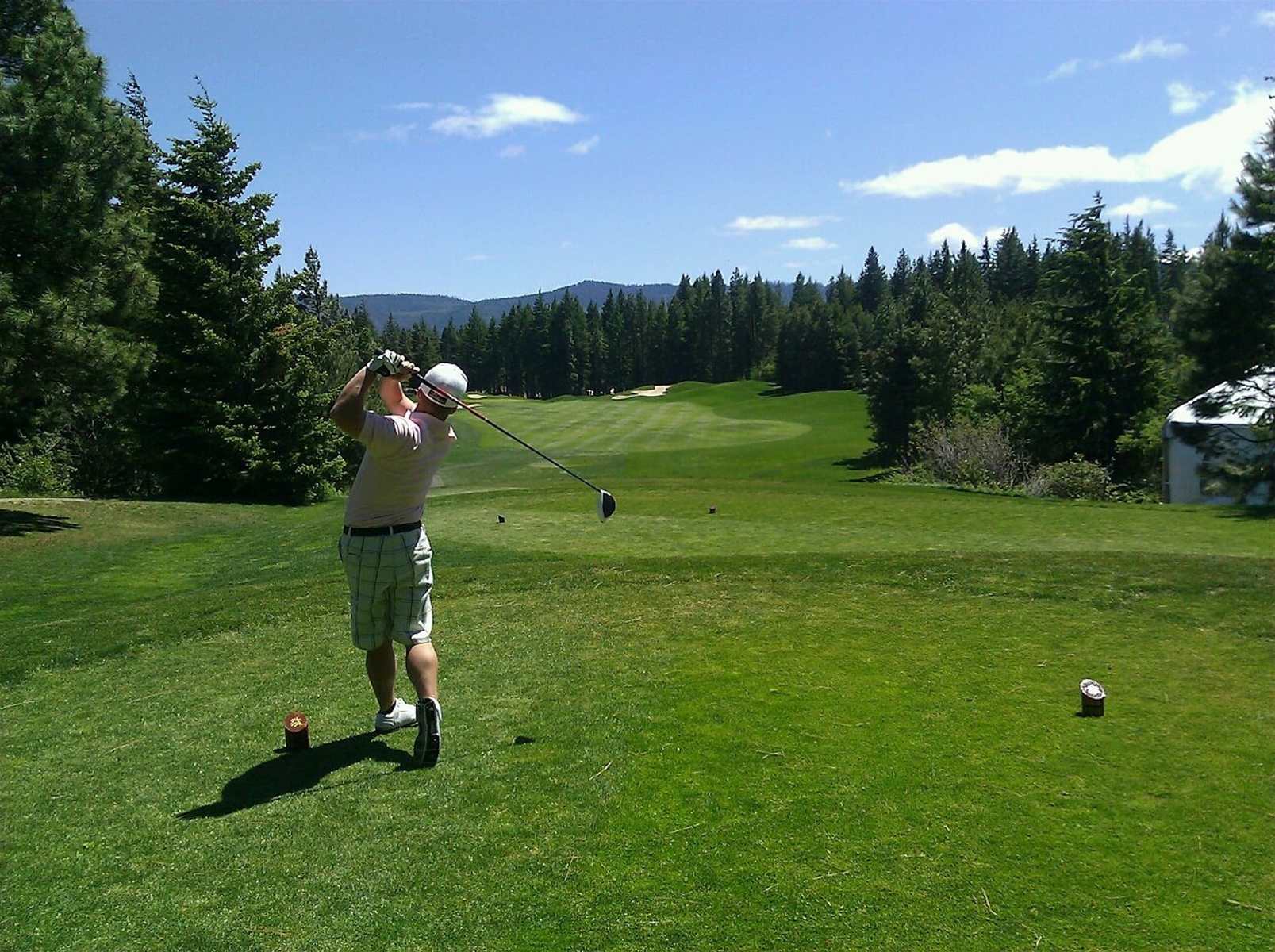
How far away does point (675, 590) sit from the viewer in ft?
31.7

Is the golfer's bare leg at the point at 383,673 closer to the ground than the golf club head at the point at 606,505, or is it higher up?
closer to the ground

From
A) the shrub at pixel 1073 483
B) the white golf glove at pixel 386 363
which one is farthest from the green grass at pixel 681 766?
the shrub at pixel 1073 483

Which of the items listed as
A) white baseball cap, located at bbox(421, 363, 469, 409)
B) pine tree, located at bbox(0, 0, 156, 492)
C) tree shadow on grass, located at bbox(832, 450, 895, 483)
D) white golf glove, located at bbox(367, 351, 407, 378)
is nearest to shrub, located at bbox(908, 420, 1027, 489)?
tree shadow on grass, located at bbox(832, 450, 895, 483)

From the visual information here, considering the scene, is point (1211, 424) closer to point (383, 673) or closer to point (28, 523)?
point (383, 673)

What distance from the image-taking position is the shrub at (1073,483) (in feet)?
101

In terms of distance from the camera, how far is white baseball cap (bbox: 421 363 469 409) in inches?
222

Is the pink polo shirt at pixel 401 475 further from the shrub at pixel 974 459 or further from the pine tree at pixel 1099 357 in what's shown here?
the pine tree at pixel 1099 357

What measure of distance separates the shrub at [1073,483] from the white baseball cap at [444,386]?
1093 inches

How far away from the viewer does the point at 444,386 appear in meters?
5.64

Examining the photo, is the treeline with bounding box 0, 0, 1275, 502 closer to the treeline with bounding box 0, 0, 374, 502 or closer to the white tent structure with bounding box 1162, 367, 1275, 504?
the treeline with bounding box 0, 0, 374, 502

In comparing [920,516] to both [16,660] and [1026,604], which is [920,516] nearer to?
[1026,604]

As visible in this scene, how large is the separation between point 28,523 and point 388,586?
1608 centimetres

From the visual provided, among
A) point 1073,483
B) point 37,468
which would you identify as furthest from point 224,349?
point 1073,483

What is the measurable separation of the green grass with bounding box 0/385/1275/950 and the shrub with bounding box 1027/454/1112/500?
67.6 ft
